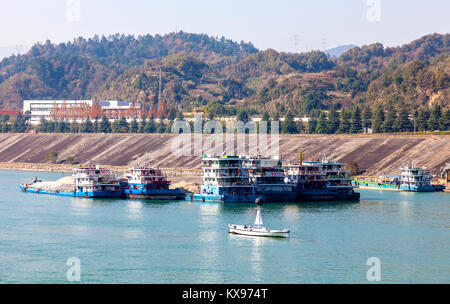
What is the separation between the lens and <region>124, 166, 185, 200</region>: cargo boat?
119250 mm

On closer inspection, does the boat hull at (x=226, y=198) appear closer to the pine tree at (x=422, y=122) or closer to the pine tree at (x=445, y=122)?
the pine tree at (x=445, y=122)

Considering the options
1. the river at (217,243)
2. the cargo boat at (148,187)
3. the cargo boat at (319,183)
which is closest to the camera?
the river at (217,243)

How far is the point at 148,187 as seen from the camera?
393 feet

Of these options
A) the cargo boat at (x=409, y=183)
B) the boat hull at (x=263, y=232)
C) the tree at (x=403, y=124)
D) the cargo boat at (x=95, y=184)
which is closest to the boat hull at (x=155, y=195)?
the cargo boat at (x=95, y=184)

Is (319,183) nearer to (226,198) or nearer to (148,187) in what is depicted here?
(226,198)

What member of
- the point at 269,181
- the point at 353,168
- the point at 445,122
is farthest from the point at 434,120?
the point at 269,181

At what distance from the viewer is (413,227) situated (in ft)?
281

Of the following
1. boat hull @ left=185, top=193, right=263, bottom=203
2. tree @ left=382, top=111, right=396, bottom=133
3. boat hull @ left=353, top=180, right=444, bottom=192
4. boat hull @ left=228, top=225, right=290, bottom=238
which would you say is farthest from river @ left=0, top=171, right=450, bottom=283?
tree @ left=382, top=111, right=396, bottom=133

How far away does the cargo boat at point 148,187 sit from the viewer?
119250 mm

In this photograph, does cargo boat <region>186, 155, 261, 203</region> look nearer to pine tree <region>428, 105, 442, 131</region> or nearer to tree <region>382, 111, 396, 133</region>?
tree <region>382, 111, 396, 133</region>

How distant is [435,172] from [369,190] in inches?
677

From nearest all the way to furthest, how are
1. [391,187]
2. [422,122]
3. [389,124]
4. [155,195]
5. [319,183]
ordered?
[155,195] < [319,183] < [391,187] < [422,122] < [389,124]
